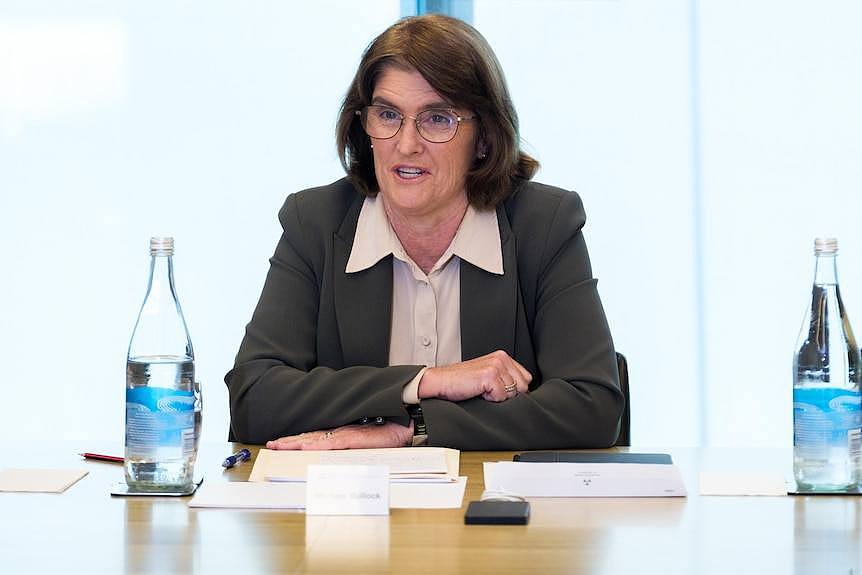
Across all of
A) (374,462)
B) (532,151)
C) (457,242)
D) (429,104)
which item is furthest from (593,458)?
(532,151)

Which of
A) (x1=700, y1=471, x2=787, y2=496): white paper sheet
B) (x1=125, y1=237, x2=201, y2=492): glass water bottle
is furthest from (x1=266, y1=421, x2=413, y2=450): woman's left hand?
(x1=700, y1=471, x2=787, y2=496): white paper sheet

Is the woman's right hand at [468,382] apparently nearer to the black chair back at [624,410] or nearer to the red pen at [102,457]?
the black chair back at [624,410]

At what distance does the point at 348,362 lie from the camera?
2502mm

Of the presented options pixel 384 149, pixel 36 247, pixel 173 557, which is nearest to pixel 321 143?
pixel 36 247

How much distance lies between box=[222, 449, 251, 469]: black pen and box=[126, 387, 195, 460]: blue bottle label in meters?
0.25

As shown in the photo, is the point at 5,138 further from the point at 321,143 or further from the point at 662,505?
the point at 662,505

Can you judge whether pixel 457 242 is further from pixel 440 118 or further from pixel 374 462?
pixel 374 462

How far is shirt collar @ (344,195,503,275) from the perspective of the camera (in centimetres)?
251

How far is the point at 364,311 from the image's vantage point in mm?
2482

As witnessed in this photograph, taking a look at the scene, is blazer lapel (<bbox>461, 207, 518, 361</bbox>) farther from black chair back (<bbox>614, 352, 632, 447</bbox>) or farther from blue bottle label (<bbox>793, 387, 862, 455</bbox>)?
blue bottle label (<bbox>793, 387, 862, 455</bbox>)

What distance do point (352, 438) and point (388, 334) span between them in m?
0.47

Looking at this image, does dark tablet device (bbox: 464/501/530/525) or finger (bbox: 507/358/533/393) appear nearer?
dark tablet device (bbox: 464/501/530/525)

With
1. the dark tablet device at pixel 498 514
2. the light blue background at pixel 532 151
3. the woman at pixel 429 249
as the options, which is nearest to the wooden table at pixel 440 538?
the dark tablet device at pixel 498 514

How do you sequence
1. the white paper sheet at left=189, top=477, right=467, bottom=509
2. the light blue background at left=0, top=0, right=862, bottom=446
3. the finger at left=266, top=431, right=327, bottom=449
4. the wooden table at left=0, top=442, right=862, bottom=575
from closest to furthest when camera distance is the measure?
the wooden table at left=0, top=442, right=862, bottom=575 < the white paper sheet at left=189, top=477, right=467, bottom=509 < the finger at left=266, top=431, right=327, bottom=449 < the light blue background at left=0, top=0, right=862, bottom=446
